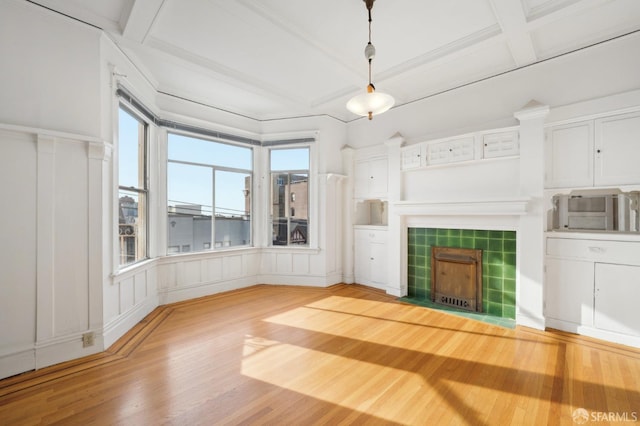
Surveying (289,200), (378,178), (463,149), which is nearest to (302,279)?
(289,200)

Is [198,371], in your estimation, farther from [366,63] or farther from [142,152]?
[366,63]

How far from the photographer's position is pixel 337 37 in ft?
9.74

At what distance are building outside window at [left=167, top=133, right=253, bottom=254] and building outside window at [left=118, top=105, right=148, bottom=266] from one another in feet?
1.35

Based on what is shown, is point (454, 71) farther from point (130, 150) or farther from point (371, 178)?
point (130, 150)

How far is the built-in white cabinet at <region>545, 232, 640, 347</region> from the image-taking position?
280 cm

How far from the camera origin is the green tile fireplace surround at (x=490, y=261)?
11.8 feet

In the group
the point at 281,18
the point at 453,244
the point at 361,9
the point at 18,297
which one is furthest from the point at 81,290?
the point at 453,244

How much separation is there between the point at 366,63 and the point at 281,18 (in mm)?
1236

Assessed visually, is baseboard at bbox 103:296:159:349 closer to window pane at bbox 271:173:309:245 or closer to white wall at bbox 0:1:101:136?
white wall at bbox 0:1:101:136

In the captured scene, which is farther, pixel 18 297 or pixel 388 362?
pixel 388 362

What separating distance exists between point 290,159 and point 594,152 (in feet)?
13.9

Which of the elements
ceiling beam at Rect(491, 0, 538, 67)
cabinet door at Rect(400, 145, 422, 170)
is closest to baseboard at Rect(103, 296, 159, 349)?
cabinet door at Rect(400, 145, 422, 170)

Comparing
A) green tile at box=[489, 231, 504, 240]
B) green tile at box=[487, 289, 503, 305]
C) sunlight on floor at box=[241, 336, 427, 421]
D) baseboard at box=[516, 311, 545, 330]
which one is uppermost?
green tile at box=[489, 231, 504, 240]

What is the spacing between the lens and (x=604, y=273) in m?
2.93
